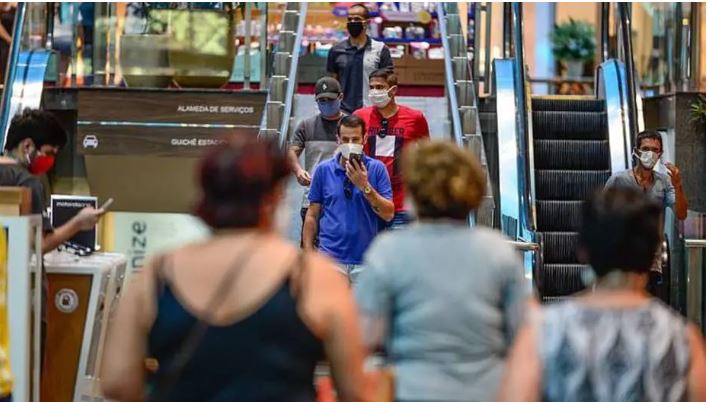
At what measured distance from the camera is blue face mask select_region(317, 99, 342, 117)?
360 inches

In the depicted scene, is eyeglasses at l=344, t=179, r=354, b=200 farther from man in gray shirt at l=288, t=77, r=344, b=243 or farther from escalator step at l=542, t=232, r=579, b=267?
escalator step at l=542, t=232, r=579, b=267

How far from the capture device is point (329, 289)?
3.74 m

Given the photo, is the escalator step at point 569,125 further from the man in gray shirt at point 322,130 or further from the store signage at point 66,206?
the store signage at point 66,206

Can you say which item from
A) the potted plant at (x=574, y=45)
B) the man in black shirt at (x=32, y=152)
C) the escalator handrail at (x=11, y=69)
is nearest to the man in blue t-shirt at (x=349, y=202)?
the man in black shirt at (x=32, y=152)

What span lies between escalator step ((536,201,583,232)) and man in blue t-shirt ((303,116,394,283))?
327cm

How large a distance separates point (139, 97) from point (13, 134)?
24.2 ft

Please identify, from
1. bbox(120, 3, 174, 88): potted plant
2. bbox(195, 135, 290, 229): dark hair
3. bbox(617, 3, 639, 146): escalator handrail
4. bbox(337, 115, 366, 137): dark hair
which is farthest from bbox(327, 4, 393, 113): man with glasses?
bbox(195, 135, 290, 229): dark hair

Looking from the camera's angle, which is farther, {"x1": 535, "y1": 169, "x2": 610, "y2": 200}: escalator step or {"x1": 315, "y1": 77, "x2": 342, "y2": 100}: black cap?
{"x1": 535, "y1": 169, "x2": 610, "y2": 200}: escalator step

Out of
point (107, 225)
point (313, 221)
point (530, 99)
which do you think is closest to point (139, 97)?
point (107, 225)

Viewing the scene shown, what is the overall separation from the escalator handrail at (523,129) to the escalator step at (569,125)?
0.37m

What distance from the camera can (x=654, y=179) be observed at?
8.63 meters

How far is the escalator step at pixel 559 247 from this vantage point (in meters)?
10.6

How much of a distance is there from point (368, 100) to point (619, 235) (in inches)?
263

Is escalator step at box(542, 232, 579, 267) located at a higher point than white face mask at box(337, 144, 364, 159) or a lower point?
lower
